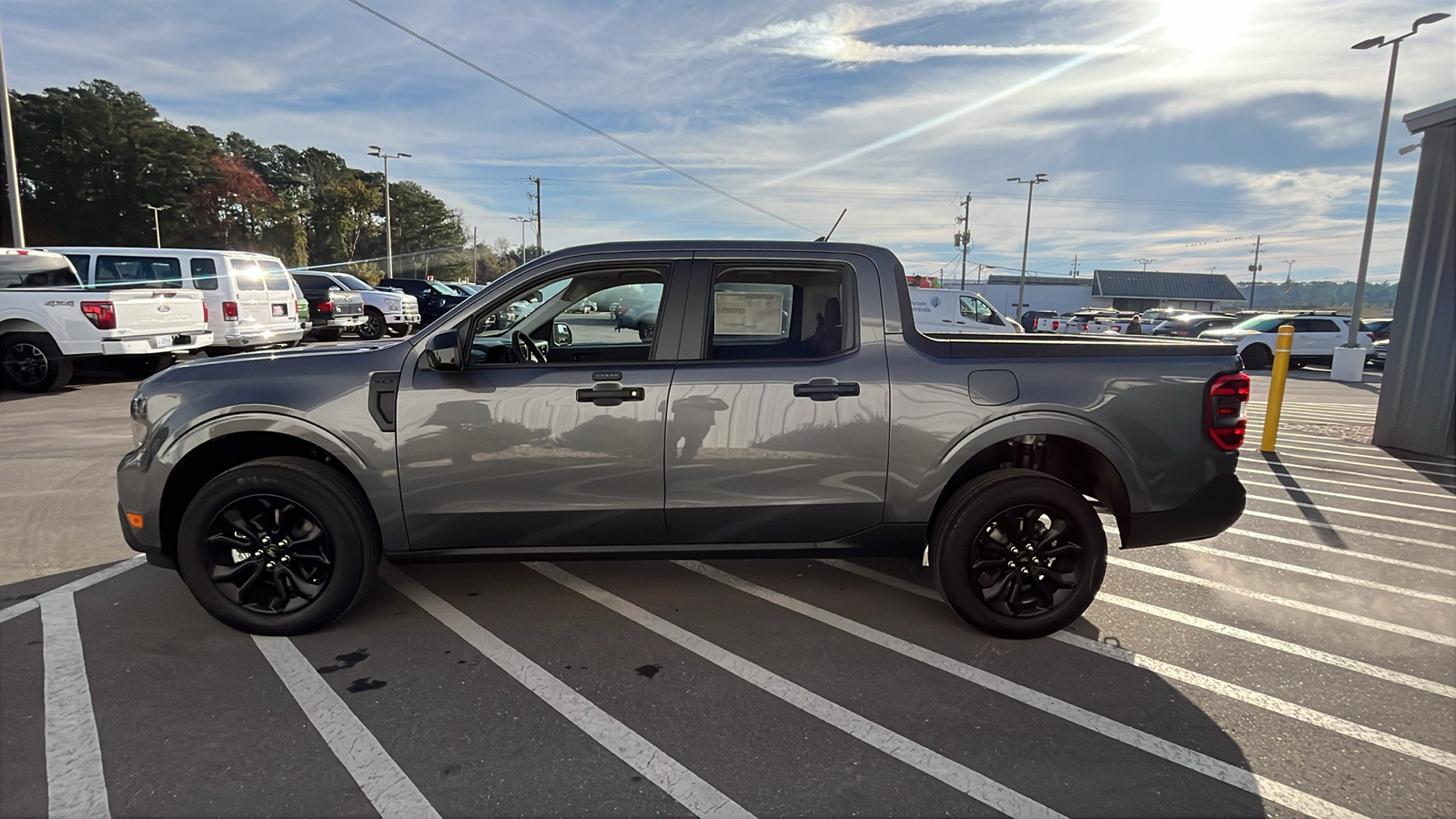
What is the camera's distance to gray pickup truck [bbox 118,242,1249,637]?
132 inches

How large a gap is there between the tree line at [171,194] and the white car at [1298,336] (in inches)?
1528

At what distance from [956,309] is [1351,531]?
12.8 metres

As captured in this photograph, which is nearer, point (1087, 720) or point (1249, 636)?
point (1087, 720)

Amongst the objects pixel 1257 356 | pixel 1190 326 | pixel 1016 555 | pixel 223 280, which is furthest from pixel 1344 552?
pixel 1190 326

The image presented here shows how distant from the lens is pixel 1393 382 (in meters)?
8.56

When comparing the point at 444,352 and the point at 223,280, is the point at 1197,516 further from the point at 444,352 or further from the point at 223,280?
the point at 223,280

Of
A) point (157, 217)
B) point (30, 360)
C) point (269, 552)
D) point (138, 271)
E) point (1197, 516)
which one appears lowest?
point (269, 552)

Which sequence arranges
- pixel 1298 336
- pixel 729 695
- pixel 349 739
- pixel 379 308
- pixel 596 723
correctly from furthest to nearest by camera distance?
pixel 379 308
pixel 1298 336
pixel 729 695
pixel 596 723
pixel 349 739

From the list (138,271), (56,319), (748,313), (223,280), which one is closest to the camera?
(748,313)

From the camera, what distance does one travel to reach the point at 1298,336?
20281 millimetres

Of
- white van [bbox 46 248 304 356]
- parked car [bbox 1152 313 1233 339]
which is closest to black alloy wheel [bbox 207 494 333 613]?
white van [bbox 46 248 304 356]

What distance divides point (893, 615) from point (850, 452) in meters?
0.99

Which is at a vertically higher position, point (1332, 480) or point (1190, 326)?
point (1190, 326)

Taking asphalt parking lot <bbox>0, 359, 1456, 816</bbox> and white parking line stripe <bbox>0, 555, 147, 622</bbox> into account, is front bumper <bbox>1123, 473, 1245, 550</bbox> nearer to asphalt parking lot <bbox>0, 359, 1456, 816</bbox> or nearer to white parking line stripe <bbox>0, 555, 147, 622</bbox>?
asphalt parking lot <bbox>0, 359, 1456, 816</bbox>
